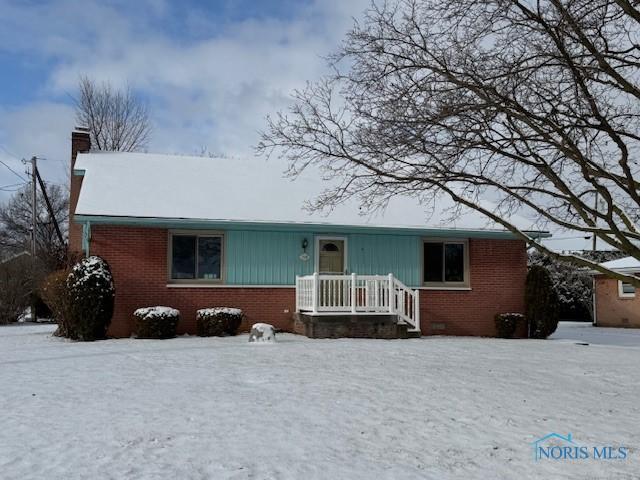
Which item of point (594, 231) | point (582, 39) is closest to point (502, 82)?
point (582, 39)

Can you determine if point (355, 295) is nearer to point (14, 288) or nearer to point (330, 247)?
point (330, 247)

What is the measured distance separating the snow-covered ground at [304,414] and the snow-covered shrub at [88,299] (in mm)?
2271

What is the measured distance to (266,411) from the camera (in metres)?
7.01

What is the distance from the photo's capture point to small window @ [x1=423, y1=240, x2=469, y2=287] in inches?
696

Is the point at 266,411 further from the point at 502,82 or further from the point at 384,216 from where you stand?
the point at 384,216

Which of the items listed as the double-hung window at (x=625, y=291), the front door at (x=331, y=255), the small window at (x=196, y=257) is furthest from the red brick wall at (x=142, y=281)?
the double-hung window at (x=625, y=291)

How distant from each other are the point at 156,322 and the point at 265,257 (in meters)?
3.35

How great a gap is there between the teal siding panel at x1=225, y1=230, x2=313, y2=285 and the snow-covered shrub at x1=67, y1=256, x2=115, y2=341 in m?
3.16

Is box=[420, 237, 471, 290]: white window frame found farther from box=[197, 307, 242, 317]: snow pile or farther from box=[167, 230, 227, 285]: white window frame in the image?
box=[167, 230, 227, 285]: white window frame

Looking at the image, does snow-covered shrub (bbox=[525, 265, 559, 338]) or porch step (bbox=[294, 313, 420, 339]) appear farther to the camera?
snow-covered shrub (bbox=[525, 265, 559, 338])

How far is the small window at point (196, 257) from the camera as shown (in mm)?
16016

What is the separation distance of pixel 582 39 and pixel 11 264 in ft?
77.2

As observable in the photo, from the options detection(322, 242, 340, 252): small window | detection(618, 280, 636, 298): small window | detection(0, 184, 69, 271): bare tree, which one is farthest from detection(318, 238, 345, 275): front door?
detection(0, 184, 69, 271): bare tree

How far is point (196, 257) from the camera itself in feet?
53.0
